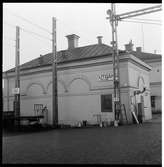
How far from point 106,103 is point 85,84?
223 centimetres

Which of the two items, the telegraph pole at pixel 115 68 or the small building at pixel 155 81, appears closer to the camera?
the telegraph pole at pixel 115 68

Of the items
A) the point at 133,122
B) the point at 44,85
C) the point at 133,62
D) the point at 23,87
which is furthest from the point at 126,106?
the point at 23,87

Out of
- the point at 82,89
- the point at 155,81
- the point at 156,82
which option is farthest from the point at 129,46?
the point at 82,89

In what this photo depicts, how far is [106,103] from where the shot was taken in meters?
17.6

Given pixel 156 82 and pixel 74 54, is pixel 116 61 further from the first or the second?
pixel 156 82

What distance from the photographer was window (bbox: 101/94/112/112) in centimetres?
1748

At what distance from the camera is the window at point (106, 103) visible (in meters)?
17.5

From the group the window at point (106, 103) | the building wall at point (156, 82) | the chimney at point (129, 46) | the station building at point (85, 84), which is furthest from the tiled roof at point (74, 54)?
the chimney at point (129, 46)

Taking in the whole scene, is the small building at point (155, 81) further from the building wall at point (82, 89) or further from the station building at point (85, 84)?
the building wall at point (82, 89)

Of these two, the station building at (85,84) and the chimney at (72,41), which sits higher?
the chimney at (72,41)

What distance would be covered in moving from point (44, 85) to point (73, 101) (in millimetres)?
3127

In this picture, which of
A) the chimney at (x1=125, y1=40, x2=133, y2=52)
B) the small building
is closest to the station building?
the small building

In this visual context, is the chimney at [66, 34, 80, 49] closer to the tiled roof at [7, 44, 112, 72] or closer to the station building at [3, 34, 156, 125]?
the tiled roof at [7, 44, 112, 72]

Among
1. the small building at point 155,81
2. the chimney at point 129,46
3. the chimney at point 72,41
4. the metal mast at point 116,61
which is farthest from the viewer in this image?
the chimney at point 129,46
